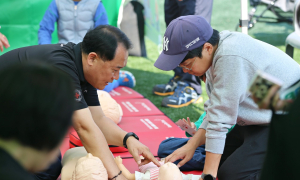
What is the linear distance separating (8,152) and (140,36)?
18.7ft

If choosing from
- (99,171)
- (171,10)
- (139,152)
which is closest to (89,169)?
(99,171)

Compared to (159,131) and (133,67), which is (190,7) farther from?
(133,67)

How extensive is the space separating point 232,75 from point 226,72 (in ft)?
0.13

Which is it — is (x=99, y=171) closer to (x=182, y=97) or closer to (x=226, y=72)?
(x=226, y=72)

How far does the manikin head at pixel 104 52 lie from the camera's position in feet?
6.50

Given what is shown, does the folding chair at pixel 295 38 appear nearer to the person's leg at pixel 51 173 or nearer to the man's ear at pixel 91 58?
the man's ear at pixel 91 58

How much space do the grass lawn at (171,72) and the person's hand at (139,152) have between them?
4.21 feet

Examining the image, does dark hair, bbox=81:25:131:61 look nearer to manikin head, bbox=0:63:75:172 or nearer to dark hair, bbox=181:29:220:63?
dark hair, bbox=181:29:220:63

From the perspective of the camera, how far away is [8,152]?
35.8 inches

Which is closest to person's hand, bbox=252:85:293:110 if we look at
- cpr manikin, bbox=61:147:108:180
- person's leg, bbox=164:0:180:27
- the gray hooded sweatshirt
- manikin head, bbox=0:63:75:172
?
manikin head, bbox=0:63:75:172

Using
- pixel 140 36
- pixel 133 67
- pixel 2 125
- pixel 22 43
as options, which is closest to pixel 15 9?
pixel 22 43

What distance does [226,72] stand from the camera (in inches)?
71.2

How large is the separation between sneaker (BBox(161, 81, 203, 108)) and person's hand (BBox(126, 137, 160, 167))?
168 centimetres

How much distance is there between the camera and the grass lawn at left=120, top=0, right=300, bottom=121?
12.1ft
